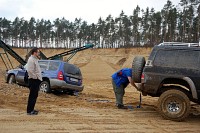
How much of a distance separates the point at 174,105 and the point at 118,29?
74371mm

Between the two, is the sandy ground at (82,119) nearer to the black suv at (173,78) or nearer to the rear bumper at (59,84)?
the black suv at (173,78)

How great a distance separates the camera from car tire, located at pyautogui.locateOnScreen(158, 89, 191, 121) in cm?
849

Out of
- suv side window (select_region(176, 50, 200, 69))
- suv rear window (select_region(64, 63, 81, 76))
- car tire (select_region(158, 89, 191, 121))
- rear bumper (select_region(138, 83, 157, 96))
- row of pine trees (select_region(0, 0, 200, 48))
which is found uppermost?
row of pine trees (select_region(0, 0, 200, 48))

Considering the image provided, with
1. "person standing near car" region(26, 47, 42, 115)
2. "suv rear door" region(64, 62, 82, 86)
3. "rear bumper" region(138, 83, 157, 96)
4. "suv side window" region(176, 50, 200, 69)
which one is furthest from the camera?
"suv rear door" region(64, 62, 82, 86)

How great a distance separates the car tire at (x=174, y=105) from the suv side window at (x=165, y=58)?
75cm

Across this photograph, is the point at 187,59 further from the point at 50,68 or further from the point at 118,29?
the point at 118,29

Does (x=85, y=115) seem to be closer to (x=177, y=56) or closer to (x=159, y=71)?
(x=159, y=71)

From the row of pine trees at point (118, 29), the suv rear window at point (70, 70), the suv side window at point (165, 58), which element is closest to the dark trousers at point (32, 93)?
the suv side window at point (165, 58)

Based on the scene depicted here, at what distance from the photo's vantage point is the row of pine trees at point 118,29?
61.5 metres

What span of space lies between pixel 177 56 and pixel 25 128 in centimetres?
451

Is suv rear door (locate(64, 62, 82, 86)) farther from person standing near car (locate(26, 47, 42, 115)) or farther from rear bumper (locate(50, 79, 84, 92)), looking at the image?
person standing near car (locate(26, 47, 42, 115))

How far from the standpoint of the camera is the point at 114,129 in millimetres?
7020

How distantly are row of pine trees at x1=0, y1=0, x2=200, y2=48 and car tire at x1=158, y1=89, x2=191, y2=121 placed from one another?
4858 centimetres

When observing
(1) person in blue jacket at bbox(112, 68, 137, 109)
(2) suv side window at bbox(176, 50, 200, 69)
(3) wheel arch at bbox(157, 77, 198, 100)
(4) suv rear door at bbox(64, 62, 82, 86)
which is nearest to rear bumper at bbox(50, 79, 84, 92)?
(4) suv rear door at bbox(64, 62, 82, 86)
